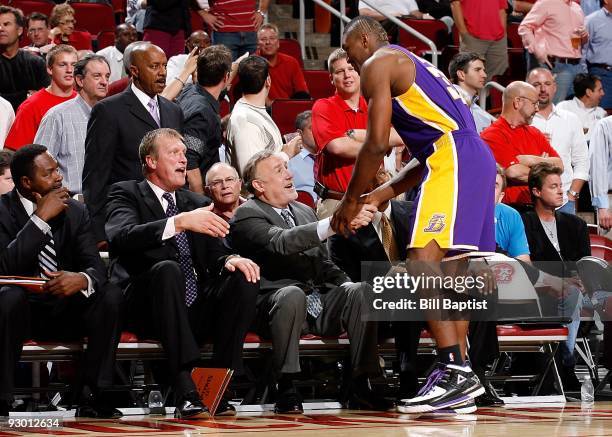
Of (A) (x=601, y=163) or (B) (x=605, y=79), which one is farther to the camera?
(B) (x=605, y=79)

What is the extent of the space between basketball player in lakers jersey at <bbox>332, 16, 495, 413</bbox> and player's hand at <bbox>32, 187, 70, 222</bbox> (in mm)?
1352

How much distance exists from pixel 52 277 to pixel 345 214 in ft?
4.64

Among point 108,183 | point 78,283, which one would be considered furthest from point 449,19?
point 78,283

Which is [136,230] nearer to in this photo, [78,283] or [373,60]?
[78,283]

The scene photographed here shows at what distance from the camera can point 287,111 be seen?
383 inches

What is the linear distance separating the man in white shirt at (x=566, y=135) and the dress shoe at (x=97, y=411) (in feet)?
15.9

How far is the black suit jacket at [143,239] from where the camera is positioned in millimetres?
5649

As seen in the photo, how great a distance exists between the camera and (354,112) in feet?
23.0

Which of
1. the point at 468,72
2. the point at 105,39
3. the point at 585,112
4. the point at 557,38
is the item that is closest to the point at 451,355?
the point at 468,72

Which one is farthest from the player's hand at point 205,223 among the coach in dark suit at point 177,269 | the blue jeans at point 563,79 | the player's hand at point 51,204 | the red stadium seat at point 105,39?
the blue jeans at point 563,79

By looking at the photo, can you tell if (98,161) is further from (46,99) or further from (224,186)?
(46,99)

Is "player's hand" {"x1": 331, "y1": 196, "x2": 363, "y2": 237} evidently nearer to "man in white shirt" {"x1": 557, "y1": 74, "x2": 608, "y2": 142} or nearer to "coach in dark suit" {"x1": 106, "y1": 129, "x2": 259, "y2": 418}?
"coach in dark suit" {"x1": 106, "y1": 129, "x2": 259, "y2": 418}

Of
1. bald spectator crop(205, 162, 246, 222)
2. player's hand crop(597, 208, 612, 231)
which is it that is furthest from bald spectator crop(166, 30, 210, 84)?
player's hand crop(597, 208, 612, 231)

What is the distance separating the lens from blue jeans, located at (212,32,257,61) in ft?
33.4
